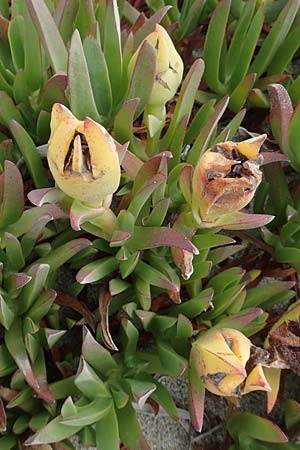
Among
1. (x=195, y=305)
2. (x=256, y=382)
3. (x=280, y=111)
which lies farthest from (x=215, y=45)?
(x=256, y=382)

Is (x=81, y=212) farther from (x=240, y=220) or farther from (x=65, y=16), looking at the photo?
(x=65, y=16)

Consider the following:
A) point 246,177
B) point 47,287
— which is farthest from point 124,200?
point 246,177

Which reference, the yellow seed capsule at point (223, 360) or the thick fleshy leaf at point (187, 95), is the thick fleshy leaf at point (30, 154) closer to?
the thick fleshy leaf at point (187, 95)

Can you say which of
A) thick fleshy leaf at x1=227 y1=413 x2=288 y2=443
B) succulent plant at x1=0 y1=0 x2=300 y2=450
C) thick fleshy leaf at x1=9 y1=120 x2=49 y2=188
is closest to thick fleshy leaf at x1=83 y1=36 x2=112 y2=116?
succulent plant at x1=0 y1=0 x2=300 y2=450

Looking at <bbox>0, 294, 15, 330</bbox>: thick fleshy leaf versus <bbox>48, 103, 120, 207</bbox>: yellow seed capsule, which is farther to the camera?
<bbox>0, 294, 15, 330</bbox>: thick fleshy leaf

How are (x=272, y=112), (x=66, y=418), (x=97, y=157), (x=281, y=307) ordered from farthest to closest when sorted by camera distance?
(x=281, y=307)
(x=272, y=112)
(x=66, y=418)
(x=97, y=157)

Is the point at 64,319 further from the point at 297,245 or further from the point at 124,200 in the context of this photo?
→ the point at 297,245

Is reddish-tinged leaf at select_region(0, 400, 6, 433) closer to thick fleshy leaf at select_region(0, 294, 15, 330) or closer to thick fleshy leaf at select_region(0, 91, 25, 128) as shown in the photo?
thick fleshy leaf at select_region(0, 294, 15, 330)
